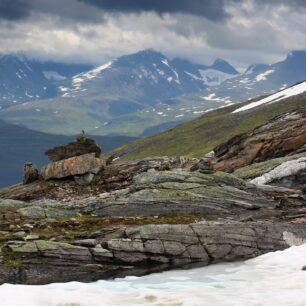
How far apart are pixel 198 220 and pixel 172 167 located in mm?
23335

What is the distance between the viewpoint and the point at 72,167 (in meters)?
50.2

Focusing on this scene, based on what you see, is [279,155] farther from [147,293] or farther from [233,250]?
[147,293]

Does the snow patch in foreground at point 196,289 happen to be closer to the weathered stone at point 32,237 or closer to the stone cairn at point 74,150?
the weathered stone at point 32,237

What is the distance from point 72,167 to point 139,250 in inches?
961

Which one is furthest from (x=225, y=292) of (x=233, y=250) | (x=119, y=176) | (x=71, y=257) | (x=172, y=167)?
(x=172, y=167)

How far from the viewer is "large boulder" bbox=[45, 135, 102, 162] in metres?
55.4

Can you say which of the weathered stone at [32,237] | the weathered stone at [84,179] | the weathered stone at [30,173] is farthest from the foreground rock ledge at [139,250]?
the weathered stone at [30,173]

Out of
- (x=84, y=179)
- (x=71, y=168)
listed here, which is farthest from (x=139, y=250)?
(x=71, y=168)

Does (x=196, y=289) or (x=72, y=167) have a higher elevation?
(x=72, y=167)

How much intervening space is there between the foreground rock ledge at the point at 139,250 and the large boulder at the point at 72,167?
21.5 m

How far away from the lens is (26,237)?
90.8 feet

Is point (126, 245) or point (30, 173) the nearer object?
point (126, 245)

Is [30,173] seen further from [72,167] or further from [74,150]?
[74,150]

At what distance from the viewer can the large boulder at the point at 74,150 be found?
182ft
